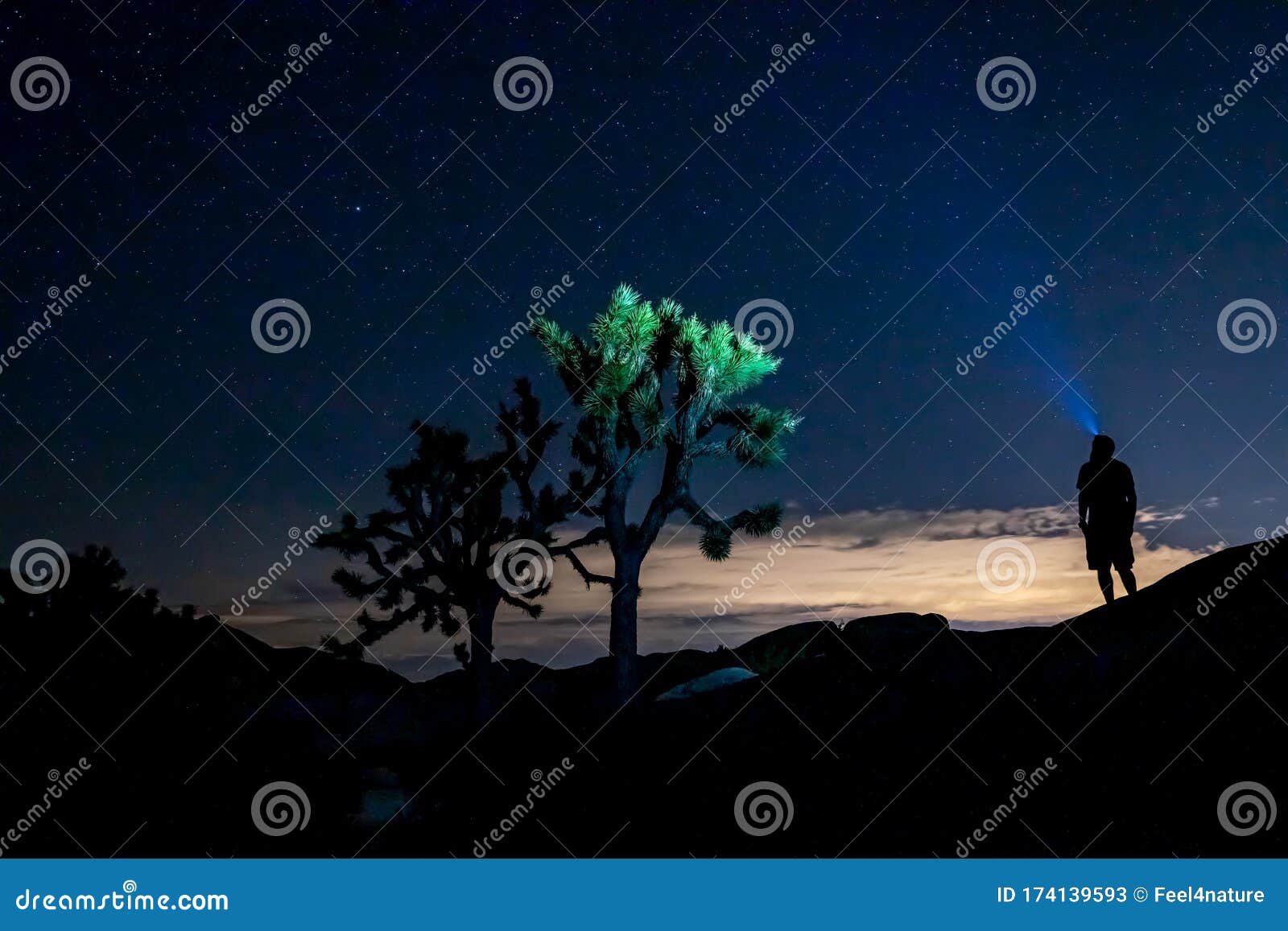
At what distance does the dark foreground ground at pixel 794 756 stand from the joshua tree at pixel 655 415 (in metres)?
2.30

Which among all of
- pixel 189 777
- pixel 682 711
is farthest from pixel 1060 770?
pixel 189 777

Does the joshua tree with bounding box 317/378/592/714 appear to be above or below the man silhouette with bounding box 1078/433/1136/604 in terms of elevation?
below

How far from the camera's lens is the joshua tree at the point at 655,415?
14.9 m
